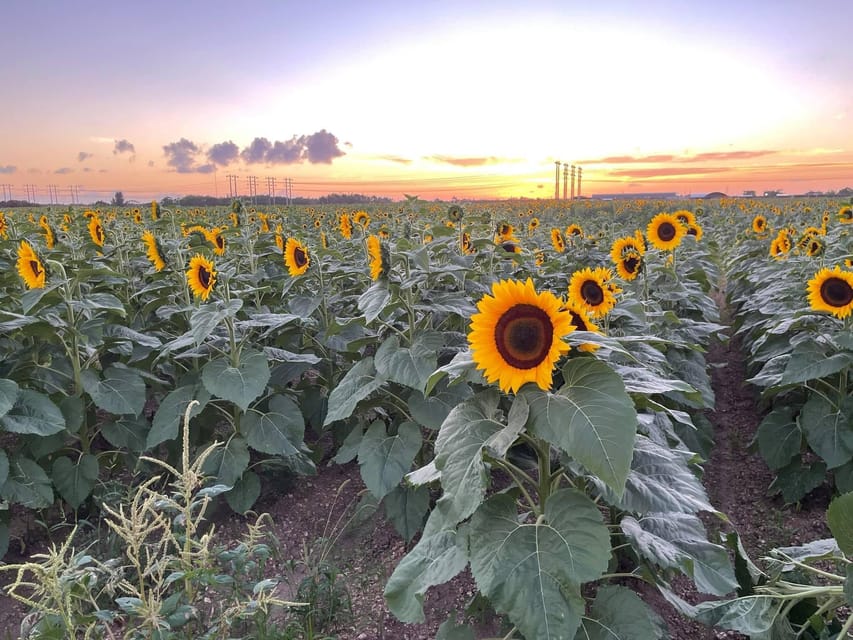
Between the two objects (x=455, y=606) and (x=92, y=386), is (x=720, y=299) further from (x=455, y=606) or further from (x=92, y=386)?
(x=92, y=386)

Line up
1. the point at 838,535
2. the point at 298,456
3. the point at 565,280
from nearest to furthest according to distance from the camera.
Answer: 1. the point at 838,535
2. the point at 298,456
3. the point at 565,280

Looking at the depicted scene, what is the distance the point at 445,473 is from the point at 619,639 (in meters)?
0.76

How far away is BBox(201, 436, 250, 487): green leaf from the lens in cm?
343

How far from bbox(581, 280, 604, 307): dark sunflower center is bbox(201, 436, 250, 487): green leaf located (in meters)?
2.17

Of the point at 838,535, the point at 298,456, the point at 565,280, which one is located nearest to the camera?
the point at 838,535

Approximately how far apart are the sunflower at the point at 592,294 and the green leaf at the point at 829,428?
1448mm

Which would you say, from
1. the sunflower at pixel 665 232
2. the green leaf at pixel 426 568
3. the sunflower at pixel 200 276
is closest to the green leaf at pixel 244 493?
the sunflower at pixel 200 276

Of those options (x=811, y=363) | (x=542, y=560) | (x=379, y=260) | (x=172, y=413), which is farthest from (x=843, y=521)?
(x=172, y=413)

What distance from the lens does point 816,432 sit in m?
3.68

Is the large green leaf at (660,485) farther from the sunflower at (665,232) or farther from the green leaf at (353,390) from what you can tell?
the sunflower at (665,232)

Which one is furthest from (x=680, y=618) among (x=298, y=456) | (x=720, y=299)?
(x=720, y=299)

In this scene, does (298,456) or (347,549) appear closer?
(347,549)

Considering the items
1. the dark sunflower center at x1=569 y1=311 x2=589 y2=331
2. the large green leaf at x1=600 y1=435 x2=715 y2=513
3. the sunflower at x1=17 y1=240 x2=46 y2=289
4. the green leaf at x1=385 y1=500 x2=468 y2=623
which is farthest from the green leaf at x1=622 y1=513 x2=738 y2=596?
the sunflower at x1=17 y1=240 x2=46 y2=289

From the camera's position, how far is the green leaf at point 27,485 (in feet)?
10.5
